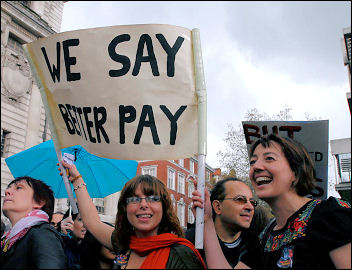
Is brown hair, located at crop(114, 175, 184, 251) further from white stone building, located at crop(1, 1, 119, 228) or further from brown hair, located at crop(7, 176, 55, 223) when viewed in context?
white stone building, located at crop(1, 1, 119, 228)

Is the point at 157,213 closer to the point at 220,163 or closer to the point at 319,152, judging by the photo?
the point at 319,152

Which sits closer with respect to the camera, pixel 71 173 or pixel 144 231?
pixel 144 231

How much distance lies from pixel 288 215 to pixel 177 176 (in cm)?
3484

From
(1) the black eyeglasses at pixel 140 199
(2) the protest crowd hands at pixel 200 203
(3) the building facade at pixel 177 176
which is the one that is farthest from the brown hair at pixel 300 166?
(3) the building facade at pixel 177 176

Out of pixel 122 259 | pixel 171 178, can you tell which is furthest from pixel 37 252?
pixel 171 178

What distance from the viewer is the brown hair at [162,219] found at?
2.40 meters

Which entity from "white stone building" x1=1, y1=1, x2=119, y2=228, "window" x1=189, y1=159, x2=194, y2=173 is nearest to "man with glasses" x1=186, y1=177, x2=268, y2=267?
"white stone building" x1=1, y1=1, x2=119, y2=228

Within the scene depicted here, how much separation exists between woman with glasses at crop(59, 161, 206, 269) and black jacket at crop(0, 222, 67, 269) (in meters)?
0.33

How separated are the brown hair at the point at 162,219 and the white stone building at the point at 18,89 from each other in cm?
1662

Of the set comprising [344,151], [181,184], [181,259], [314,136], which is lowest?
[181,184]

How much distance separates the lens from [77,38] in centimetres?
306

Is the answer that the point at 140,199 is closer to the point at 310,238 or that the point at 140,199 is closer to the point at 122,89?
the point at 122,89

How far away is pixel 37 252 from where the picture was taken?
2.17 meters

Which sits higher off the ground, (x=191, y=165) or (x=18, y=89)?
(x=18, y=89)
